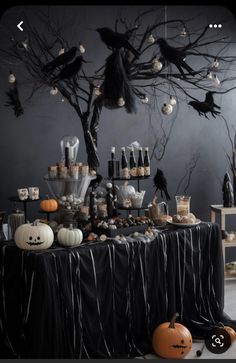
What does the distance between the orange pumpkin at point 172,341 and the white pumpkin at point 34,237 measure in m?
0.97

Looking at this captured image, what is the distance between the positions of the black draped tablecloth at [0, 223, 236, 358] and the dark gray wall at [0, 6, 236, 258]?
4.88 feet

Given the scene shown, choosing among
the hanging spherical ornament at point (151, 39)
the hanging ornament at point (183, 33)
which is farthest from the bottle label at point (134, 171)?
the hanging ornament at point (183, 33)

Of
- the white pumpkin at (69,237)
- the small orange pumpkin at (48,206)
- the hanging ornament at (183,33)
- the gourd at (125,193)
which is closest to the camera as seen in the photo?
the white pumpkin at (69,237)

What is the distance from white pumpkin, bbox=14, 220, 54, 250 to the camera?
3191mm

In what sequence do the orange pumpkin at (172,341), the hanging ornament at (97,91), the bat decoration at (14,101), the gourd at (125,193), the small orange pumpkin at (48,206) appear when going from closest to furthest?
the orange pumpkin at (172,341)
the small orange pumpkin at (48,206)
the gourd at (125,193)
the bat decoration at (14,101)
the hanging ornament at (97,91)

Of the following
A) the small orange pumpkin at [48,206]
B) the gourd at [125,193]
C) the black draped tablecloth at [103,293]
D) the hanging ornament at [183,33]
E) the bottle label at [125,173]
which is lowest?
the black draped tablecloth at [103,293]

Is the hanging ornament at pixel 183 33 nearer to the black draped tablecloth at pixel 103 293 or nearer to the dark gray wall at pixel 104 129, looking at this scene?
the dark gray wall at pixel 104 129

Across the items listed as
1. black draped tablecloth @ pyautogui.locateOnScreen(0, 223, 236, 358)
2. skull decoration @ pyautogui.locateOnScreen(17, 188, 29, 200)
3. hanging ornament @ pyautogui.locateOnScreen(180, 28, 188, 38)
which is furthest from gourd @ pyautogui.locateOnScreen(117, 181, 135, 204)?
hanging ornament @ pyautogui.locateOnScreen(180, 28, 188, 38)

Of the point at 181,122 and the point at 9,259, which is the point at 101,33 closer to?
the point at 181,122

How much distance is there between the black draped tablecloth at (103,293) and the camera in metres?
3.14

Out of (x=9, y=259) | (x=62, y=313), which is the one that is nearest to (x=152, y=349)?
(x=62, y=313)

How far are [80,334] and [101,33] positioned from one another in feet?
9.18

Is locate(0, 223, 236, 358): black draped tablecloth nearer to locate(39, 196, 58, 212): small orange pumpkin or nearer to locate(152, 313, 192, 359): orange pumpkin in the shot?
locate(152, 313, 192, 359): orange pumpkin

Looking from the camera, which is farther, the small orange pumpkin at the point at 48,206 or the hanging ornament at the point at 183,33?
the hanging ornament at the point at 183,33
